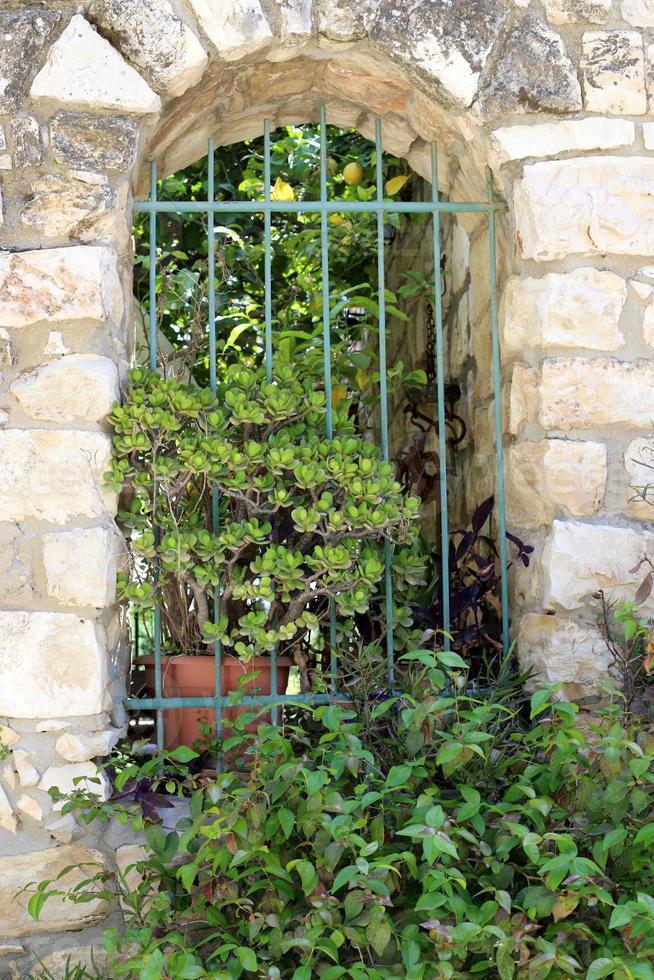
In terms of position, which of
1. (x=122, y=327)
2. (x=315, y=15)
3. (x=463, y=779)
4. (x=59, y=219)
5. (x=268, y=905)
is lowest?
(x=268, y=905)

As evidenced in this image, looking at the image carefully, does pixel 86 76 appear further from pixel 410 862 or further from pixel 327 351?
pixel 410 862

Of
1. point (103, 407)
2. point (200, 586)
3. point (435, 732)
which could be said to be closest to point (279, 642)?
point (200, 586)

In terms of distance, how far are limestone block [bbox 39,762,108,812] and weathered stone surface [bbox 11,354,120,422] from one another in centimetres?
78

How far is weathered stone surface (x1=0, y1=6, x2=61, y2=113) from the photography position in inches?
89.7

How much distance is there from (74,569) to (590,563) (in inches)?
47.0

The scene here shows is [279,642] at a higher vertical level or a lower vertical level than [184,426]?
lower

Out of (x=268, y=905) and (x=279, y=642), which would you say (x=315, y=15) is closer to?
(x=279, y=642)

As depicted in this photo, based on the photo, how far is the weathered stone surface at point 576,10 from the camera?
2.42 meters

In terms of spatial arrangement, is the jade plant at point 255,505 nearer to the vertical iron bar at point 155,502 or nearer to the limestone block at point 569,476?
Result: the vertical iron bar at point 155,502

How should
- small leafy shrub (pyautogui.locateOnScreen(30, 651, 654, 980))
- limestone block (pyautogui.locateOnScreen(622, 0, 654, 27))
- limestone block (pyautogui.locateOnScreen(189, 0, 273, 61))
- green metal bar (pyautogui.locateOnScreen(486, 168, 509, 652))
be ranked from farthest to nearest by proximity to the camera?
green metal bar (pyautogui.locateOnScreen(486, 168, 509, 652)), limestone block (pyautogui.locateOnScreen(622, 0, 654, 27)), limestone block (pyautogui.locateOnScreen(189, 0, 273, 61)), small leafy shrub (pyautogui.locateOnScreen(30, 651, 654, 980))

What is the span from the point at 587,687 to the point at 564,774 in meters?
0.39

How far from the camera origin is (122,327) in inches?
95.6

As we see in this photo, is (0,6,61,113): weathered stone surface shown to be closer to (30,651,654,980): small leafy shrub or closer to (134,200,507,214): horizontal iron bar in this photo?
(134,200,507,214): horizontal iron bar

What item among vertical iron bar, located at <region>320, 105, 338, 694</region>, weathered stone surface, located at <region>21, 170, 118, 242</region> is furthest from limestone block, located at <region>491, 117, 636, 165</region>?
weathered stone surface, located at <region>21, 170, 118, 242</region>
